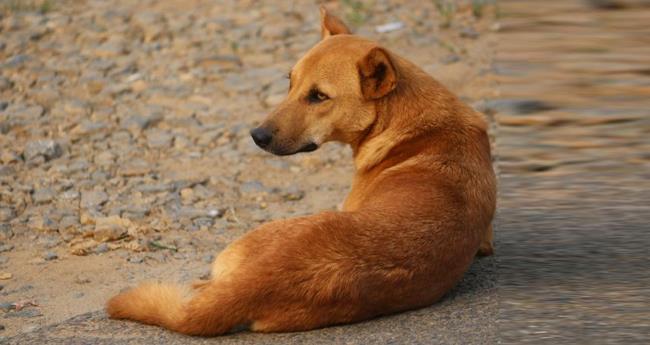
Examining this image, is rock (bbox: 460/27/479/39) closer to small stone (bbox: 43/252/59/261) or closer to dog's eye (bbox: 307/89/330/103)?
dog's eye (bbox: 307/89/330/103)

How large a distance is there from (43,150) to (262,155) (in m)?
1.47

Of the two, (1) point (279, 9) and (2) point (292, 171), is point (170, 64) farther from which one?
(2) point (292, 171)

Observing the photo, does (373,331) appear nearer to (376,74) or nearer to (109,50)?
(376,74)

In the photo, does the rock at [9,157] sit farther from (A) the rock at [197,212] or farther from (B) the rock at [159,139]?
(A) the rock at [197,212]

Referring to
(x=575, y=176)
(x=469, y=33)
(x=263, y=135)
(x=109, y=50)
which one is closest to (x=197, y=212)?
(x=263, y=135)

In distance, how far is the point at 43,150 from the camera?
23.9 feet

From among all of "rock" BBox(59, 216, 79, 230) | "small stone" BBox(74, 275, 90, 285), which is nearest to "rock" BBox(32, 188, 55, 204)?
"rock" BBox(59, 216, 79, 230)

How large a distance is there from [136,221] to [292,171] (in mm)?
1236

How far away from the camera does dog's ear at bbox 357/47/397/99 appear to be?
5.11 metres

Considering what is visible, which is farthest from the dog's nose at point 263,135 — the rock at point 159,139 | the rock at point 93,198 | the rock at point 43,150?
the rock at point 43,150

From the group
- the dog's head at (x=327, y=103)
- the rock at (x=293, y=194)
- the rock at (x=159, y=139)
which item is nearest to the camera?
the dog's head at (x=327, y=103)

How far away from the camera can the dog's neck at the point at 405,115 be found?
508 centimetres

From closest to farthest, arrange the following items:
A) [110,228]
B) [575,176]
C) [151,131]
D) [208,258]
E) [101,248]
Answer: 1. [575,176]
2. [208,258]
3. [101,248]
4. [110,228]
5. [151,131]

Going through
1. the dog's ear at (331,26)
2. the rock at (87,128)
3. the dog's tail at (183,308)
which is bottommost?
the rock at (87,128)
